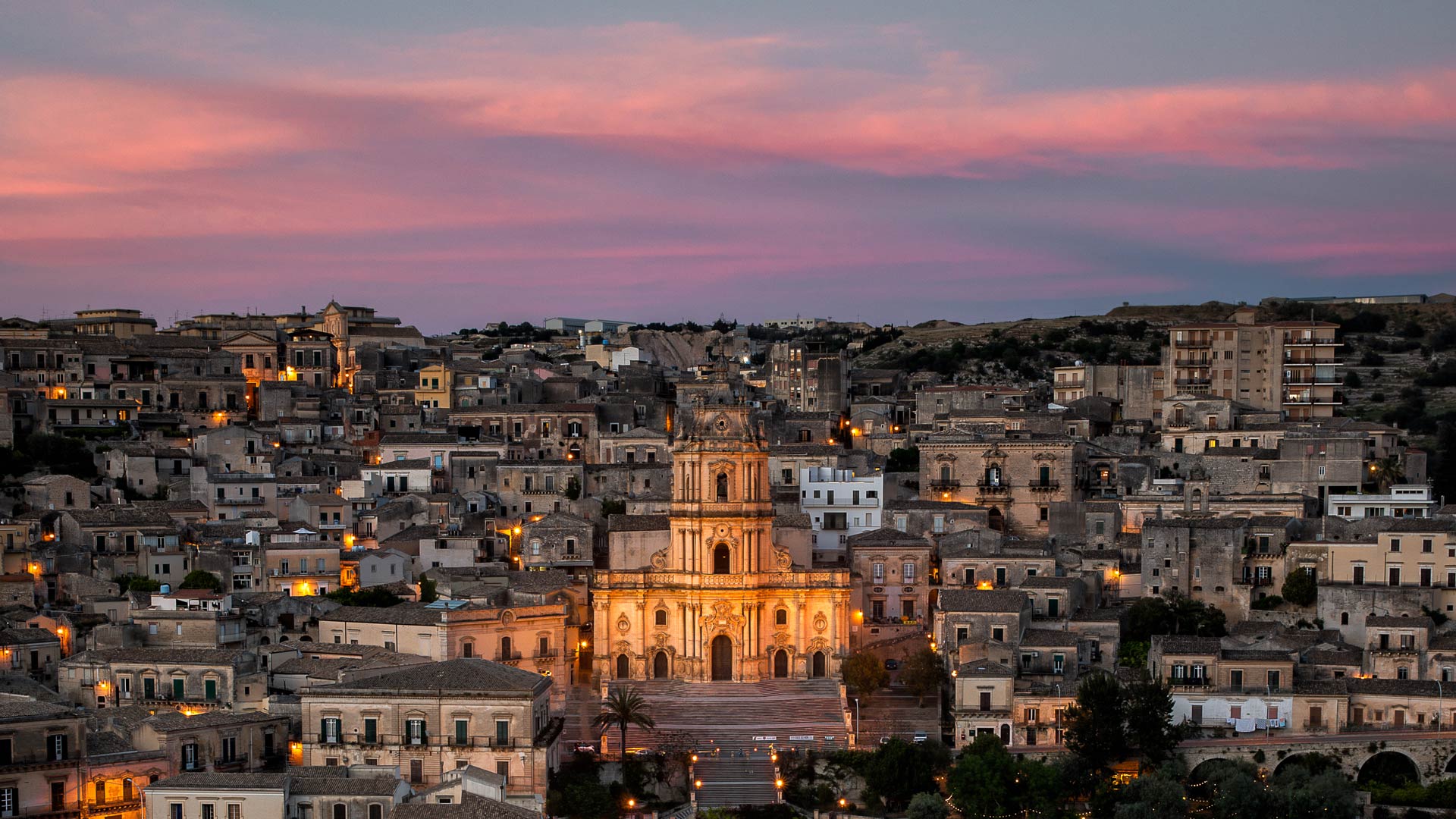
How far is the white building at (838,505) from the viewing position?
79.1 m

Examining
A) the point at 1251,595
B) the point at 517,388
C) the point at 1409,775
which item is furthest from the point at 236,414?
the point at 1409,775

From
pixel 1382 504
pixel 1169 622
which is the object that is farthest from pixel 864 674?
pixel 1382 504

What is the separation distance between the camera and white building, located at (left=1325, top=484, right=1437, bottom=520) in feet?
246

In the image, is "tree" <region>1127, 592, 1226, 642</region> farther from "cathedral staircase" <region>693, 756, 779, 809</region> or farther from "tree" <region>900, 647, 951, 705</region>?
"cathedral staircase" <region>693, 756, 779, 809</region>

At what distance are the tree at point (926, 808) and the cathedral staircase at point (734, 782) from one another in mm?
4077

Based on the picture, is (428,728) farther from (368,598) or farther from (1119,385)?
Answer: (1119,385)

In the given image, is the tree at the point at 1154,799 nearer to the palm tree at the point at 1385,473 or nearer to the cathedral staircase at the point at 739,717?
the cathedral staircase at the point at 739,717

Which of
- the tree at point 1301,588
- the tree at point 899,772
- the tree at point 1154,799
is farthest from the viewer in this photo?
the tree at point 1301,588

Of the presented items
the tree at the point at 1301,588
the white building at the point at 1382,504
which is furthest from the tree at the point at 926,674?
the white building at the point at 1382,504

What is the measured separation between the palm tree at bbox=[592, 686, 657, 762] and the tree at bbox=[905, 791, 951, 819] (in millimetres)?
8653

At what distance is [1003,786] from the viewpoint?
59.4m

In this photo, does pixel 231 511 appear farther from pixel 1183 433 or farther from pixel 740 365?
pixel 740 365

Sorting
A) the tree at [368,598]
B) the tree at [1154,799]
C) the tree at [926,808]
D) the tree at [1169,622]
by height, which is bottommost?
the tree at [926,808]

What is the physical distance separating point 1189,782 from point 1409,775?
22.2 ft
